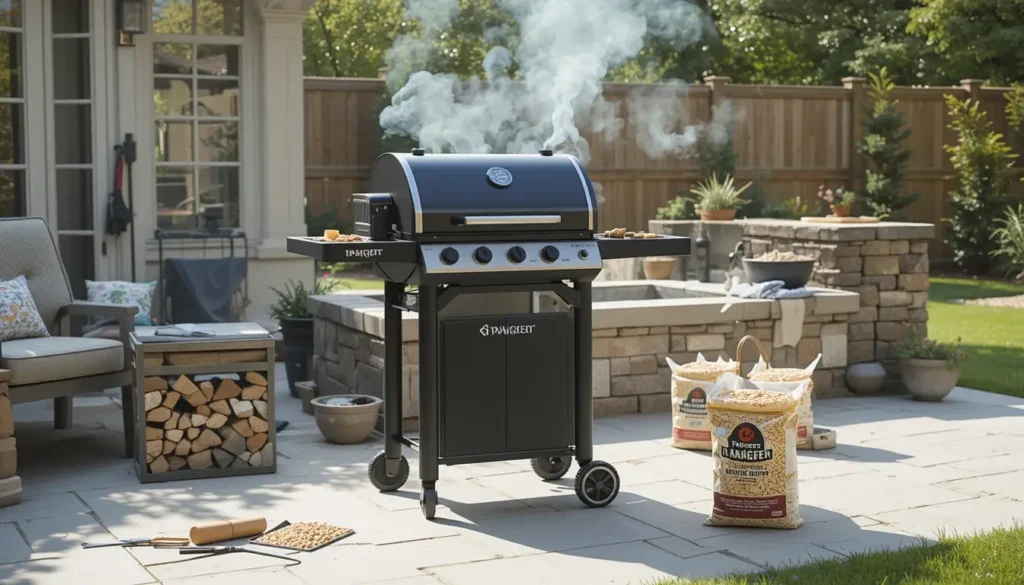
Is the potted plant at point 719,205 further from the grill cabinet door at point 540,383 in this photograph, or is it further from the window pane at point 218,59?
the grill cabinet door at point 540,383

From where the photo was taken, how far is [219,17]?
28.0 ft

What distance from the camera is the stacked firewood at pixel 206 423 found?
207 inches

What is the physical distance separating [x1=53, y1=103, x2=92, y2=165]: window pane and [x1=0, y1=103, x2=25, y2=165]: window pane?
0.21 m

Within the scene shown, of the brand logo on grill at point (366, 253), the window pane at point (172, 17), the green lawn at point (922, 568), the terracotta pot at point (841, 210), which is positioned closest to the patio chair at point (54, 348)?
the brand logo on grill at point (366, 253)

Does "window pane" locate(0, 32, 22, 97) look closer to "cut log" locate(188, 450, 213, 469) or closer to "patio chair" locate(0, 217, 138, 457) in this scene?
"patio chair" locate(0, 217, 138, 457)

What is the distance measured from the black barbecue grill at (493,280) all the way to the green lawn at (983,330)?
3.66m

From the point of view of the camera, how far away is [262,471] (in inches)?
212

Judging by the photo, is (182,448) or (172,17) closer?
(182,448)

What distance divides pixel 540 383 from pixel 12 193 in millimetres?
4719

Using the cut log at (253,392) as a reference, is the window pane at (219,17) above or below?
above

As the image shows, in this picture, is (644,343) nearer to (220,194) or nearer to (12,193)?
(220,194)

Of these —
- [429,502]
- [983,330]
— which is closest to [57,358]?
[429,502]

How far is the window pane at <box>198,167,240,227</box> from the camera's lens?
8.58 meters

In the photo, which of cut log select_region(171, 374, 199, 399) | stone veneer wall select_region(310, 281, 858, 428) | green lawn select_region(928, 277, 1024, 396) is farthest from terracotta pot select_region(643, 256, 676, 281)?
cut log select_region(171, 374, 199, 399)
